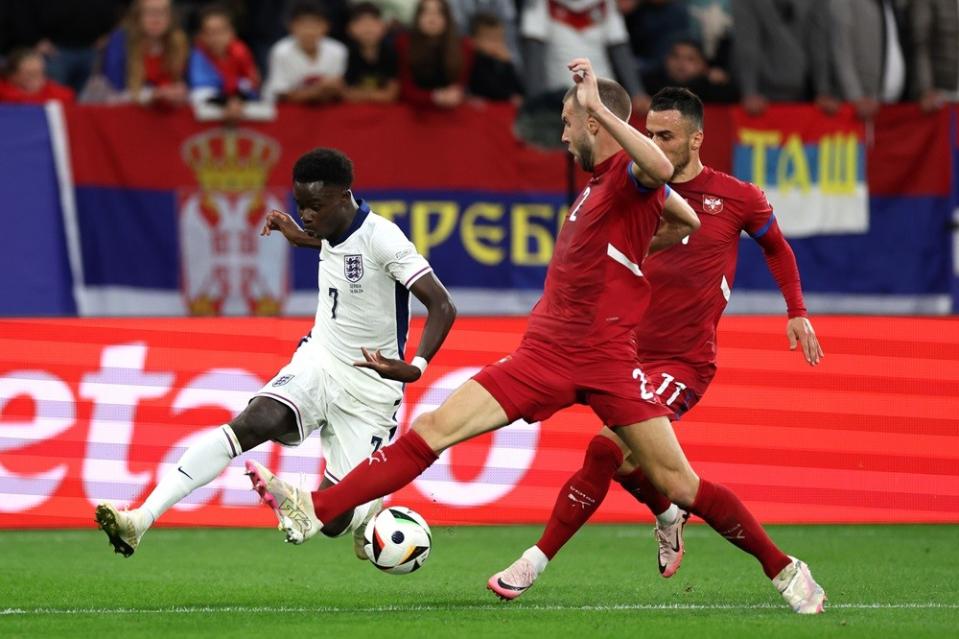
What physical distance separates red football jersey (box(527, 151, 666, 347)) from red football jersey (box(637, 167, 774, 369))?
1.08 metres

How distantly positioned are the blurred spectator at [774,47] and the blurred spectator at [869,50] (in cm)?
25

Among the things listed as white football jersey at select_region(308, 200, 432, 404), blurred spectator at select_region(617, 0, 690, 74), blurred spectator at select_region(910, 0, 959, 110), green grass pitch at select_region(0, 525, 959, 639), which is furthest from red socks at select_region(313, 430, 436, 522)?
blurred spectator at select_region(910, 0, 959, 110)

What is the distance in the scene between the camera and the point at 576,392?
7586 mm

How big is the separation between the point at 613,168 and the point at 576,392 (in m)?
1.02

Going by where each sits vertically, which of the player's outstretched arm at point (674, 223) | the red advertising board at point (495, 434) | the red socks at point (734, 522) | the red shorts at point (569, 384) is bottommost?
the red advertising board at point (495, 434)

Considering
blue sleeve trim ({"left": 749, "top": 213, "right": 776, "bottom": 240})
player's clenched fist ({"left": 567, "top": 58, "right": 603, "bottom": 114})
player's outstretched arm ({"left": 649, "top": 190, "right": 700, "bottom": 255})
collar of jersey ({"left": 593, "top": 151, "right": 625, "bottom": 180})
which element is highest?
player's clenched fist ({"left": 567, "top": 58, "right": 603, "bottom": 114})

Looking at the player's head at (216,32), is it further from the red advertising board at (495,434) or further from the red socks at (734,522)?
the red socks at (734,522)

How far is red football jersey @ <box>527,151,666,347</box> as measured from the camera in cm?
755

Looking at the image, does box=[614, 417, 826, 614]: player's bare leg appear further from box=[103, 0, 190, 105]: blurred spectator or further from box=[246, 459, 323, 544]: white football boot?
box=[103, 0, 190, 105]: blurred spectator

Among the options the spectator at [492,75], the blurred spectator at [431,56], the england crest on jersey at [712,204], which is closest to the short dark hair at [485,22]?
the spectator at [492,75]

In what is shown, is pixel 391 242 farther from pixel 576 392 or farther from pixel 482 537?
pixel 482 537

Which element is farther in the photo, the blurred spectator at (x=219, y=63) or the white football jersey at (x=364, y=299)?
the blurred spectator at (x=219, y=63)

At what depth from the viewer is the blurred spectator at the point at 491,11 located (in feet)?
53.9

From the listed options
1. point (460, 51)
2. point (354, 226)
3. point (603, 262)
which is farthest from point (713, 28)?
point (603, 262)
